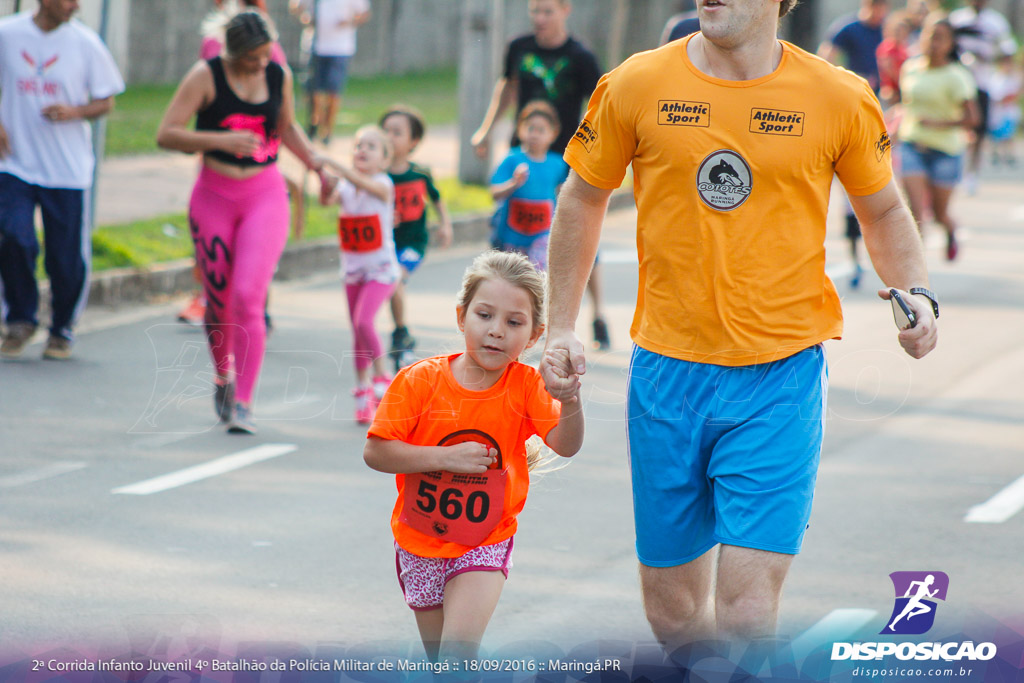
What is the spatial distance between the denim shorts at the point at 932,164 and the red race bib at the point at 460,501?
920 cm

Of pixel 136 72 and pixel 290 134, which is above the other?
pixel 290 134

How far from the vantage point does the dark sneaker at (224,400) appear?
23.8 ft

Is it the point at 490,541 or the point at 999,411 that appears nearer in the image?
the point at 490,541

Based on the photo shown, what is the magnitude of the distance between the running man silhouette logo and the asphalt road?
0.05m

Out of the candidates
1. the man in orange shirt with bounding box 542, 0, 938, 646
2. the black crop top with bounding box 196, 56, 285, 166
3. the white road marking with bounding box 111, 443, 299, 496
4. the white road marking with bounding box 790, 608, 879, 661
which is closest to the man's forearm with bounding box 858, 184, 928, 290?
the man in orange shirt with bounding box 542, 0, 938, 646

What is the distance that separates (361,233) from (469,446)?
421 cm

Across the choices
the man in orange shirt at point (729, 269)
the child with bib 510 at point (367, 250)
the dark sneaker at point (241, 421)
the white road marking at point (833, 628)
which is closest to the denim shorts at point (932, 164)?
the child with bib 510 at point (367, 250)

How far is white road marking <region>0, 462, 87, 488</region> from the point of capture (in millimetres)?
6203

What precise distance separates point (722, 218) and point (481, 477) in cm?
89

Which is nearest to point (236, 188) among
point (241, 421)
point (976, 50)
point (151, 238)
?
point (241, 421)

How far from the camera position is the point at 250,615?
4.78m

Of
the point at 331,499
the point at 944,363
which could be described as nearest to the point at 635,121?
the point at 331,499

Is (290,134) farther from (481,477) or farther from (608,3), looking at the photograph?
(608,3)

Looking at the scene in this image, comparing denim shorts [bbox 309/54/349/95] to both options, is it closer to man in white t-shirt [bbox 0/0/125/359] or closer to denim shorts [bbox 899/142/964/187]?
denim shorts [bbox 899/142/964/187]
